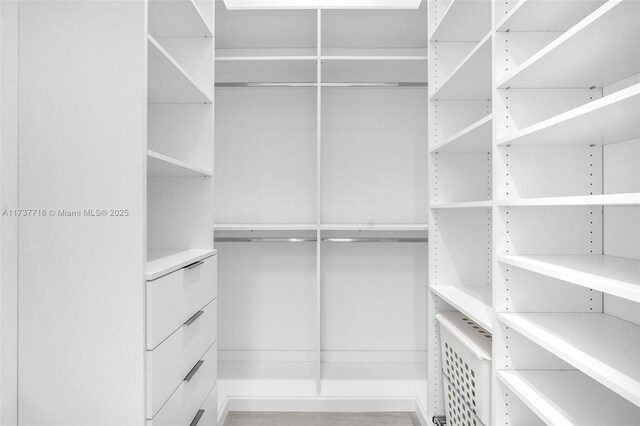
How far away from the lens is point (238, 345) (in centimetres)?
251

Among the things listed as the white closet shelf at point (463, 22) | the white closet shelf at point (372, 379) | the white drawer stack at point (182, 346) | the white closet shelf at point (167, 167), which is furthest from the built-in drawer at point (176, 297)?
the white closet shelf at point (463, 22)

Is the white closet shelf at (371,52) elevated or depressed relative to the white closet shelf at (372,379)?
elevated

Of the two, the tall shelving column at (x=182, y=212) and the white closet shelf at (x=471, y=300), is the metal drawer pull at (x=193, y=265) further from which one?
the white closet shelf at (x=471, y=300)

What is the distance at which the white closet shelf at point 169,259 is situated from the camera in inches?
47.3

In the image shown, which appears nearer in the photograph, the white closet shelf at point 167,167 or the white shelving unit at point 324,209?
the white closet shelf at point 167,167

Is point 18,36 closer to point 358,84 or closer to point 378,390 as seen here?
point 358,84

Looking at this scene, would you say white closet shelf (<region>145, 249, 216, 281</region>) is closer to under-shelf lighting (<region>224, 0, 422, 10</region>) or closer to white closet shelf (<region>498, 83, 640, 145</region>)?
A: white closet shelf (<region>498, 83, 640, 145</region>)

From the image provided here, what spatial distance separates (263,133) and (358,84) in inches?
27.2

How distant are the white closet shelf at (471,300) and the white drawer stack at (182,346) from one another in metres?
1.05

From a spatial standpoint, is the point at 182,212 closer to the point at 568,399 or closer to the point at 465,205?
the point at 465,205

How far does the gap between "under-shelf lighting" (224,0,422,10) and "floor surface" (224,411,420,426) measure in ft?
7.28

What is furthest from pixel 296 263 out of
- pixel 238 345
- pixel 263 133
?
pixel 263 133

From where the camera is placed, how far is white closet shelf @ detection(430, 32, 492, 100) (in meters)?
Result: 1.37

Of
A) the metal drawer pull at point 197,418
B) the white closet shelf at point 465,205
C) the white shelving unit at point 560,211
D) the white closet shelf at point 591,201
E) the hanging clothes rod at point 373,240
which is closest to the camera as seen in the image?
the white closet shelf at point 591,201
